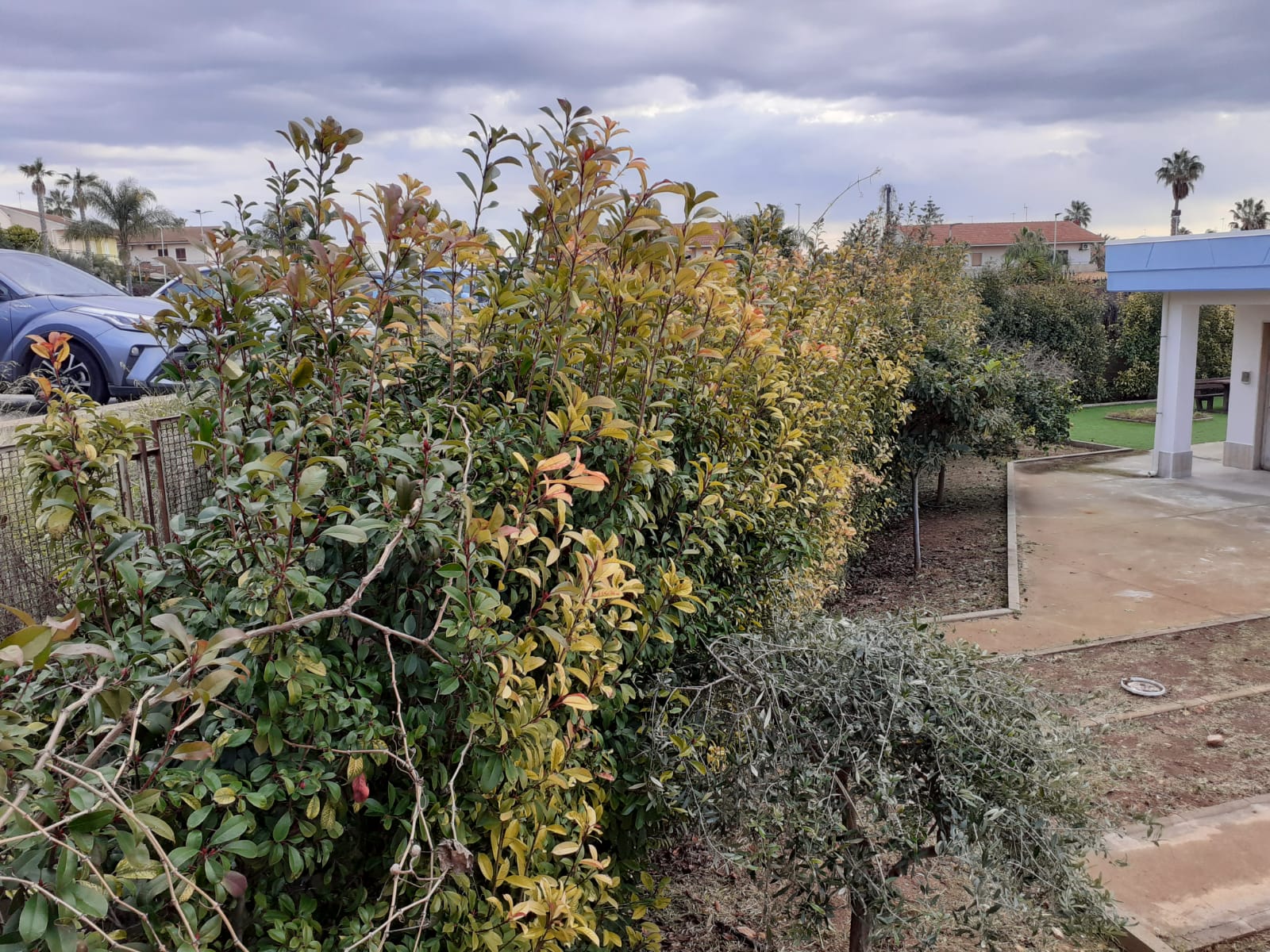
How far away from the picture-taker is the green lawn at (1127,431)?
18391 millimetres

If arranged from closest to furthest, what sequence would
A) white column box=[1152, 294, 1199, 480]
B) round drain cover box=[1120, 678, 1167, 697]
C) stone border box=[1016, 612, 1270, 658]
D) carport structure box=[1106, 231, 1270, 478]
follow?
round drain cover box=[1120, 678, 1167, 697] → stone border box=[1016, 612, 1270, 658] → carport structure box=[1106, 231, 1270, 478] → white column box=[1152, 294, 1199, 480]

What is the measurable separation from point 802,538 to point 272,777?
226 cm

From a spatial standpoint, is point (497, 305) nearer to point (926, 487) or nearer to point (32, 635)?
point (32, 635)

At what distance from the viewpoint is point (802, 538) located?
3.55 meters

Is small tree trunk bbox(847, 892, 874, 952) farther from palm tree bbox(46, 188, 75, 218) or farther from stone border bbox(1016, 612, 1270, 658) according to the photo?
palm tree bbox(46, 188, 75, 218)

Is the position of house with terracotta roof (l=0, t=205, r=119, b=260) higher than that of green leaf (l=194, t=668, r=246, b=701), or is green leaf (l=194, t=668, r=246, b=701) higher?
house with terracotta roof (l=0, t=205, r=119, b=260)

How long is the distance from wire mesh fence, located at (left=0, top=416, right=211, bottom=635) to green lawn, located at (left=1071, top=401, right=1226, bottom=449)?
55.6 feet

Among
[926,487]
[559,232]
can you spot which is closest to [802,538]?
[559,232]

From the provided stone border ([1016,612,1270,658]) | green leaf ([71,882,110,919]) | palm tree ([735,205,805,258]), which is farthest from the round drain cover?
green leaf ([71,882,110,919])

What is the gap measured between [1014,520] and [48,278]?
11383 millimetres

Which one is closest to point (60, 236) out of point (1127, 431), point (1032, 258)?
point (1032, 258)

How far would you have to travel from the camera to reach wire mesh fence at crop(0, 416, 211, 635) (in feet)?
10.6

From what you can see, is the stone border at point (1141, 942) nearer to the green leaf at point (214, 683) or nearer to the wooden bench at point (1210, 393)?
the green leaf at point (214, 683)

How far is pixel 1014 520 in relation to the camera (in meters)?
11.9
